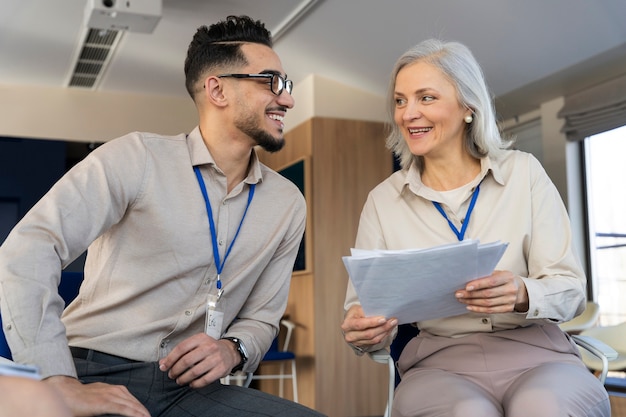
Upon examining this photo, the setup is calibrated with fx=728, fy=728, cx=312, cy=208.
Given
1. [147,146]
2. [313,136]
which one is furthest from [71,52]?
[147,146]

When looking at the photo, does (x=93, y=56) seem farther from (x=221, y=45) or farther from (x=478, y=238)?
(x=478, y=238)

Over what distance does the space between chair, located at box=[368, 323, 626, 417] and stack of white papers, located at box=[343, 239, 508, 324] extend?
0.94ft

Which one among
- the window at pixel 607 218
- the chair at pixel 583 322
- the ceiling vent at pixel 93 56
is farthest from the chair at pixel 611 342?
the ceiling vent at pixel 93 56

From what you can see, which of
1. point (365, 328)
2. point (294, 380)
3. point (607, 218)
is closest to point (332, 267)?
point (294, 380)

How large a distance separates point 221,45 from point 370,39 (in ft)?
13.4

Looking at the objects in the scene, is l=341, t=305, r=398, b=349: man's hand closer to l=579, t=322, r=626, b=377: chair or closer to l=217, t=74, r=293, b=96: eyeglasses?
l=217, t=74, r=293, b=96: eyeglasses

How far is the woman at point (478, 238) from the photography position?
1728mm

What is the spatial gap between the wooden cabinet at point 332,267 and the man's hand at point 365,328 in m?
4.73

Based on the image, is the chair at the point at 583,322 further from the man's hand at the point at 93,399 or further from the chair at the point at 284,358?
the man's hand at the point at 93,399

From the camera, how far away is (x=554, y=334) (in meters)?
1.93

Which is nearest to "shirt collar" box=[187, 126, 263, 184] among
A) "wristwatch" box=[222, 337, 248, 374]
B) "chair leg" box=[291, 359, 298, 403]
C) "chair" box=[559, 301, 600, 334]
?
"wristwatch" box=[222, 337, 248, 374]

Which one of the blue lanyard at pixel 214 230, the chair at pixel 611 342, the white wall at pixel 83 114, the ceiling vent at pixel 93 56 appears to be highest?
the ceiling vent at pixel 93 56

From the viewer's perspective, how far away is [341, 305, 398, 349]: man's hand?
1.80 m

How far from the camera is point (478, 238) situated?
63.9 inches
